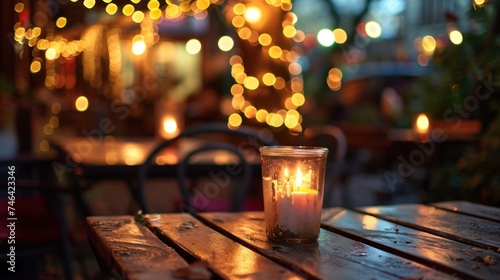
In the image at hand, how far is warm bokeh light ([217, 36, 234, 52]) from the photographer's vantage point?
1386 centimetres

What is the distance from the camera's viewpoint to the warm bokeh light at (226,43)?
13859mm

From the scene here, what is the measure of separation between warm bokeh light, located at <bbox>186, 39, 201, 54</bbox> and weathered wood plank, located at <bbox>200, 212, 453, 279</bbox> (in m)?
15.6

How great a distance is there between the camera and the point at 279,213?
4.63 feet

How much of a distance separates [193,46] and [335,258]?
53.1ft

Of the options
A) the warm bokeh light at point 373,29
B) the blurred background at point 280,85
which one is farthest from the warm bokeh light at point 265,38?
the warm bokeh light at point 373,29

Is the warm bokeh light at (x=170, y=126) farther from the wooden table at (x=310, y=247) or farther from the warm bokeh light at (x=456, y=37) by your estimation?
the wooden table at (x=310, y=247)

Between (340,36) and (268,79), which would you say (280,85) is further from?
(340,36)

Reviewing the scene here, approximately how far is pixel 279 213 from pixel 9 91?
4525mm

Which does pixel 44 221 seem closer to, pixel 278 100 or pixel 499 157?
pixel 499 157

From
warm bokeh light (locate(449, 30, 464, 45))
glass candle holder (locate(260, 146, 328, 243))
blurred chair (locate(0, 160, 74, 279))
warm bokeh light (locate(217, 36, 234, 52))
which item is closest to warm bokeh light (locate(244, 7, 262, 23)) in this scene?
warm bokeh light (locate(449, 30, 464, 45))

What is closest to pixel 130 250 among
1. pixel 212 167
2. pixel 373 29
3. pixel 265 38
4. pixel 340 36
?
pixel 212 167

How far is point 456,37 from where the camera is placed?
3.29 meters

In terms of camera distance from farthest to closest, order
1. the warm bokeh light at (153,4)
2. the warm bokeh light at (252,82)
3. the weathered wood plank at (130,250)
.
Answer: the warm bokeh light at (252,82) < the warm bokeh light at (153,4) < the weathered wood plank at (130,250)

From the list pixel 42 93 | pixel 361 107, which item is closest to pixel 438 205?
pixel 42 93
